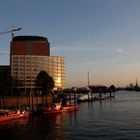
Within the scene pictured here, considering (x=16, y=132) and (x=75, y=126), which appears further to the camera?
(x=75, y=126)

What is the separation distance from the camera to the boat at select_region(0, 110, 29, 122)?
344 feet

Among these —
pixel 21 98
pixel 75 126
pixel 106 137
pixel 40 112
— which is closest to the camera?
pixel 106 137

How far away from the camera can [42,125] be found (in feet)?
319

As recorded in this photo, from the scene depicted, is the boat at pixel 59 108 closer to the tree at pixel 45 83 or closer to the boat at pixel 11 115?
the boat at pixel 11 115

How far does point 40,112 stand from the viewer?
127 m

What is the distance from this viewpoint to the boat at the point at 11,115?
104812 mm

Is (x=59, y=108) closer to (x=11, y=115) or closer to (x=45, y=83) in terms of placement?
(x=11, y=115)

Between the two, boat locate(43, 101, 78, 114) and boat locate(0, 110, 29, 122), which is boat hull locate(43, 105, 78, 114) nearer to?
boat locate(43, 101, 78, 114)

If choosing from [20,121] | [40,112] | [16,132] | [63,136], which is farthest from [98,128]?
[40,112]

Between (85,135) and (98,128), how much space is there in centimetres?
1103

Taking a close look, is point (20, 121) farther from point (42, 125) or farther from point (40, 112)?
point (40, 112)

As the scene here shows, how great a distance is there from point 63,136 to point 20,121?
31841 mm

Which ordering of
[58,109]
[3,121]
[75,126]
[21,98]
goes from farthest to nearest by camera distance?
[21,98], [58,109], [3,121], [75,126]

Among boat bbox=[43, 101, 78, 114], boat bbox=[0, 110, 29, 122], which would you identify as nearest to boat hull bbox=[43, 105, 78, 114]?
boat bbox=[43, 101, 78, 114]
